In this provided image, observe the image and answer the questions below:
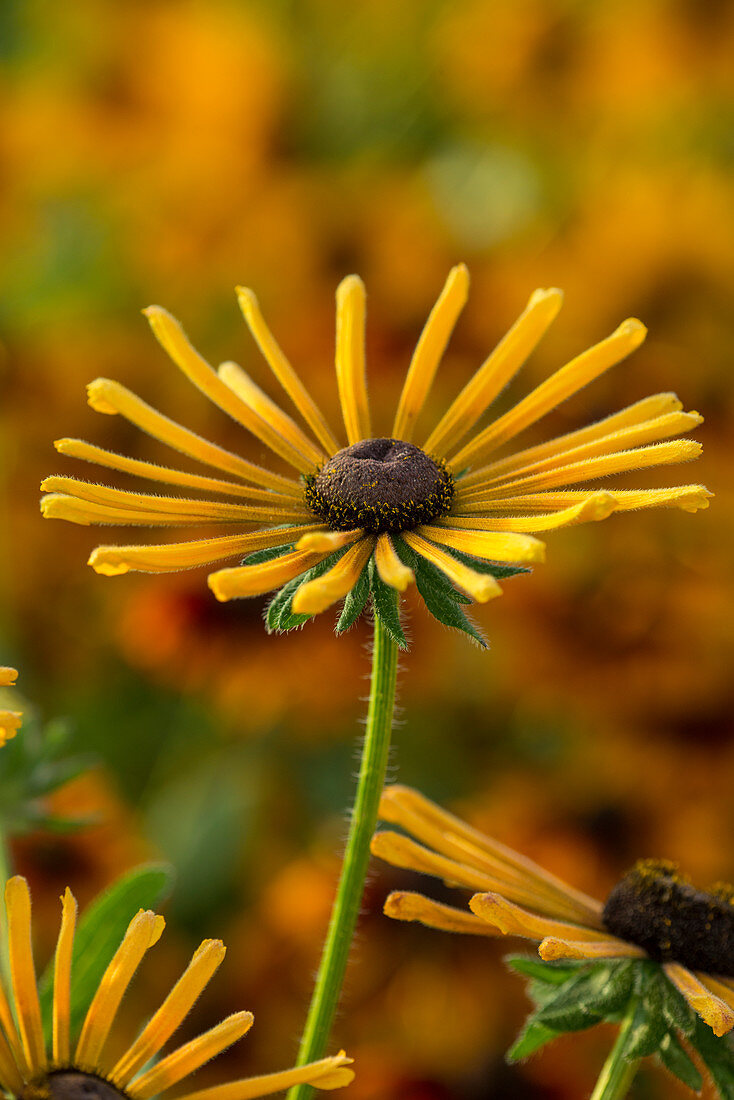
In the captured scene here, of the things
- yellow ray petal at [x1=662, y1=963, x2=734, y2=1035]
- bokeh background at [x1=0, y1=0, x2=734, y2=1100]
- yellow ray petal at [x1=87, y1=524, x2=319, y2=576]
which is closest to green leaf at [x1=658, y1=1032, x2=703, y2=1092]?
yellow ray petal at [x1=662, y1=963, x2=734, y2=1035]

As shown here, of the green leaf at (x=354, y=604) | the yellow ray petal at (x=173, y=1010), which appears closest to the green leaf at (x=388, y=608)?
the green leaf at (x=354, y=604)

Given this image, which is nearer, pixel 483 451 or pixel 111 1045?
pixel 483 451

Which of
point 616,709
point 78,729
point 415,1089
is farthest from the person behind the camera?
point 78,729

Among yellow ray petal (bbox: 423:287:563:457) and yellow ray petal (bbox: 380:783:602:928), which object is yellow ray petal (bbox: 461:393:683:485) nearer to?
yellow ray petal (bbox: 423:287:563:457)

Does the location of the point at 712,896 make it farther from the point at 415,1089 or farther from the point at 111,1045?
the point at 111,1045

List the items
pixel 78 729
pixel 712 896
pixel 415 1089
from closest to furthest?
1. pixel 712 896
2. pixel 415 1089
3. pixel 78 729

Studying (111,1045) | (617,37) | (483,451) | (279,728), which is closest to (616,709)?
(279,728)

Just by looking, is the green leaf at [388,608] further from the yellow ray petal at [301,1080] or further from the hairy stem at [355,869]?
the yellow ray petal at [301,1080]
